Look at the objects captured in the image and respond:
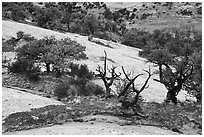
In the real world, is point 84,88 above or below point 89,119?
below

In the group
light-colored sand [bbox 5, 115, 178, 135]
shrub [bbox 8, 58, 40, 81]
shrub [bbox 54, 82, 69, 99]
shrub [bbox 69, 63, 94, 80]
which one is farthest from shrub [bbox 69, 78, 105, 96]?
light-colored sand [bbox 5, 115, 178, 135]

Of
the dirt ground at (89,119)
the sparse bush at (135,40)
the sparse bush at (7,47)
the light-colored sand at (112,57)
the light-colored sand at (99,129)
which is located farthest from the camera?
the sparse bush at (135,40)

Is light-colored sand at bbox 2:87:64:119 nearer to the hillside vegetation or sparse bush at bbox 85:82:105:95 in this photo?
the hillside vegetation

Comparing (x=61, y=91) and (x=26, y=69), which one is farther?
(x=26, y=69)

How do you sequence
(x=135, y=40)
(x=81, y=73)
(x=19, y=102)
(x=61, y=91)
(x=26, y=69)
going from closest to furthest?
(x=19, y=102), (x=61, y=91), (x=26, y=69), (x=81, y=73), (x=135, y=40)

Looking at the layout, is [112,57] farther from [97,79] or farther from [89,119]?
[89,119]

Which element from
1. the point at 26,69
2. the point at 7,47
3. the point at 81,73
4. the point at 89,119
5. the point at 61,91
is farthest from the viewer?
the point at 7,47

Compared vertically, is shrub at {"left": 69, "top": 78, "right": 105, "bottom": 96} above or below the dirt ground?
below

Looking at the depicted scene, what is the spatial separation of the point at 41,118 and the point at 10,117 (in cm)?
134

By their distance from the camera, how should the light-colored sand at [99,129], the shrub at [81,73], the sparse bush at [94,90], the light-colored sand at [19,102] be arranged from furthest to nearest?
the shrub at [81,73]
the sparse bush at [94,90]
the light-colored sand at [19,102]
the light-colored sand at [99,129]

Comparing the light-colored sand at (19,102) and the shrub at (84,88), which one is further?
the shrub at (84,88)

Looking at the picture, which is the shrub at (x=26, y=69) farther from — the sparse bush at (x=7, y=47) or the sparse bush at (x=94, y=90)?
the sparse bush at (x=7, y=47)

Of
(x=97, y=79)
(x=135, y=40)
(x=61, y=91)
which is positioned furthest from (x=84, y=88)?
(x=135, y=40)

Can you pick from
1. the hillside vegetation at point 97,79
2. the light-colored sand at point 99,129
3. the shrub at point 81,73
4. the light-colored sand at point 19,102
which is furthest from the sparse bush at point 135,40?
the light-colored sand at point 99,129
